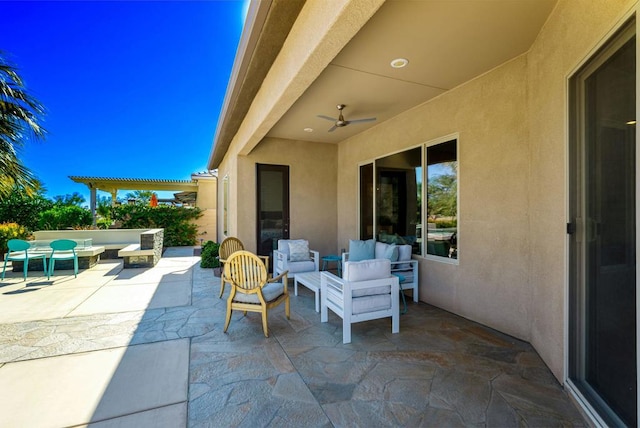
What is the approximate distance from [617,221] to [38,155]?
1429 inches

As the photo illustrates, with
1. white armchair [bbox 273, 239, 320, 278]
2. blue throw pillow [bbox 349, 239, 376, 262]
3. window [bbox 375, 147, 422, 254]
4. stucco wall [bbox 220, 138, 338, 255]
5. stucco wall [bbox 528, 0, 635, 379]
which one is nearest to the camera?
stucco wall [bbox 528, 0, 635, 379]

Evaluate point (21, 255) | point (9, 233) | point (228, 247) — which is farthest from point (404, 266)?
point (9, 233)

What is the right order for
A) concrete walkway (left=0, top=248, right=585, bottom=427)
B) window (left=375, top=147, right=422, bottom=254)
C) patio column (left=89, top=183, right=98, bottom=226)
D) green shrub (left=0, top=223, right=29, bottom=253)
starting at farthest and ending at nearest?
1. patio column (left=89, top=183, right=98, bottom=226)
2. green shrub (left=0, top=223, right=29, bottom=253)
3. window (left=375, top=147, right=422, bottom=254)
4. concrete walkway (left=0, top=248, right=585, bottom=427)

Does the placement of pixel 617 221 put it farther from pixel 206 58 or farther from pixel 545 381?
pixel 206 58

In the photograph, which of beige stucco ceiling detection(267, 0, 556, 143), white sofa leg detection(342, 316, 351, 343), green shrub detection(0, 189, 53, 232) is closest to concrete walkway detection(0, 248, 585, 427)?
white sofa leg detection(342, 316, 351, 343)

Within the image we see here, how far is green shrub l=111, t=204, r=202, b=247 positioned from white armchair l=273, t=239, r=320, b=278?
792 centimetres

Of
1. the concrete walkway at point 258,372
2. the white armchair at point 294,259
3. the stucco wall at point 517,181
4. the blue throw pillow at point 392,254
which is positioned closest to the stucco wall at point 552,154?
the stucco wall at point 517,181

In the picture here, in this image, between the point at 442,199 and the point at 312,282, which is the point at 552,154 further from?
the point at 312,282

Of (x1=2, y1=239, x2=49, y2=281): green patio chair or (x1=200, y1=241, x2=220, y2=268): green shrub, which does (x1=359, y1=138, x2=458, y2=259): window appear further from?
(x1=2, y1=239, x2=49, y2=281): green patio chair

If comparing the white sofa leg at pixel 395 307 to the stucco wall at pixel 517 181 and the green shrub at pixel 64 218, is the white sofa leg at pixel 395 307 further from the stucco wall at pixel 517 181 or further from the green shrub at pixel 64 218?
the green shrub at pixel 64 218

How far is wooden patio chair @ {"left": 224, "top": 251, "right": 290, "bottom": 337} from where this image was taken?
136 inches

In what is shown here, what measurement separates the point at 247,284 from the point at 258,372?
110cm

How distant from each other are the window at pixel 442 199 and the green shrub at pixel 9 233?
39.6ft

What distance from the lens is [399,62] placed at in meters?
3.50
